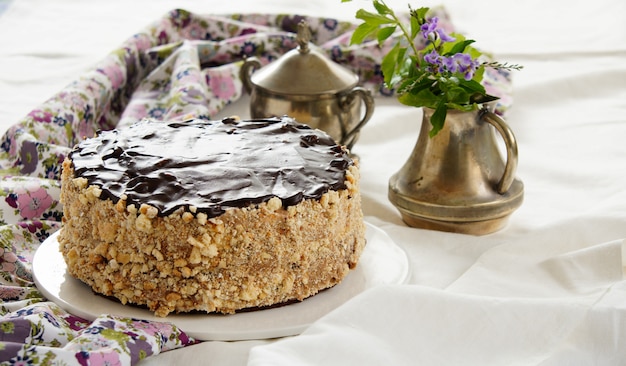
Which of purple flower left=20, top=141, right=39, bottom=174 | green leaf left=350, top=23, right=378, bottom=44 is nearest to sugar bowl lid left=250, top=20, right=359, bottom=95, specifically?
green leaf left=350, top=23, right=378, bottom=44

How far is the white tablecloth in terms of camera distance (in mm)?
1087

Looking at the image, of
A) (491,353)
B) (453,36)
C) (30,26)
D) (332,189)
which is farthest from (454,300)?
(30,26)

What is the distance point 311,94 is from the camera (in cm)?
175

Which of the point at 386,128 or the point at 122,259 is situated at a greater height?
the point at 122,259

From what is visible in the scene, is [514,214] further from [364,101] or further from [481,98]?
[364,101]

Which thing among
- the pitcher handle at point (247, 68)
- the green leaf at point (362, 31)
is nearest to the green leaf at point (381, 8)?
the green leaf at point (362, 31)

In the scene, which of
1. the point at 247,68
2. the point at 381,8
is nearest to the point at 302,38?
the point at 247,68

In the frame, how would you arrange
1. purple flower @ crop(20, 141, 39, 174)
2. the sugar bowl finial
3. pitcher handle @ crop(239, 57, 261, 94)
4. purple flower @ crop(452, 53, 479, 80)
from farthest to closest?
pitcher handle @ crop(239, 57, 261, 94)
the sugar bowl finial
purple flower @ crop(20, 141, 39, 174)
purple flower @ crop(452, 53, 479, 80)

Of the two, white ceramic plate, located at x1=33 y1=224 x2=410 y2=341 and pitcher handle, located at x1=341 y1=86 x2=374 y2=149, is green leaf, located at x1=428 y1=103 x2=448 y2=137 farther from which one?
pitcher handle, located at x1=341 y1=86 x2=374 y2=149

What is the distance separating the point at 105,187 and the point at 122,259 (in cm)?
10

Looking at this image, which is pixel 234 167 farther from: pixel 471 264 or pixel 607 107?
pixel 607 107

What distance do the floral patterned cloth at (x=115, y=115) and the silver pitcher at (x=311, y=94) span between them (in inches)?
6.2

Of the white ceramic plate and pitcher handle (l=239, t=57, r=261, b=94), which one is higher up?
pitcher handle (l=239, t=57, r=261, b=94)

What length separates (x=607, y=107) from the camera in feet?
6.73
